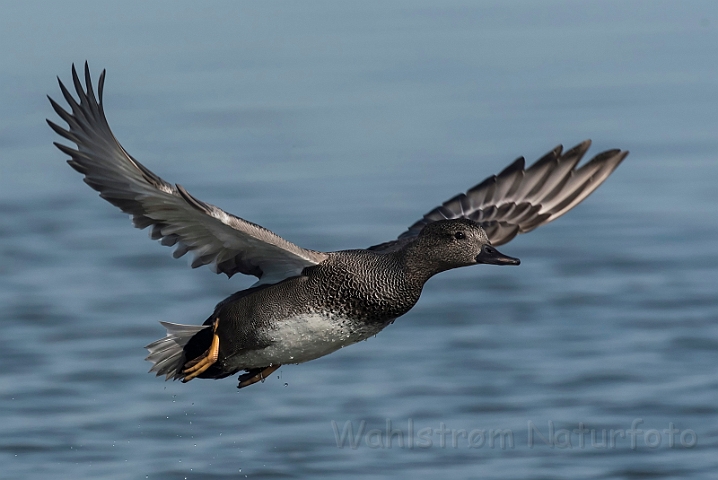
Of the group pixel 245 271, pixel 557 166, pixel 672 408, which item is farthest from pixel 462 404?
pixel 245 271

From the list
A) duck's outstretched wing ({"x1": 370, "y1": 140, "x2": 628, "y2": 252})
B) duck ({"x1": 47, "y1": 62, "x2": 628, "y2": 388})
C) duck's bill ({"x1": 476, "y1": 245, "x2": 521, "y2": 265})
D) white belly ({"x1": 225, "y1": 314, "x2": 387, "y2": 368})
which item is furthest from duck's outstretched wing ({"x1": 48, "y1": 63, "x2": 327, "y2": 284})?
duck's outstretched wing ({"x1": 370, "y1": 140, "x2": 628, "y2": 252})

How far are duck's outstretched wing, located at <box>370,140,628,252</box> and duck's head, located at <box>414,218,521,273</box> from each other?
105cm

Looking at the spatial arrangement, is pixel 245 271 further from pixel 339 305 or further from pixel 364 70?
pixel 364 70

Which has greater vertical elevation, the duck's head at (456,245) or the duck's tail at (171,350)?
the duck's head at (456,245)

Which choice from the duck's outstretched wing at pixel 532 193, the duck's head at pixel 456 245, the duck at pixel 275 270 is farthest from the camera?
the duck's outstretched wing at pixel 532 193

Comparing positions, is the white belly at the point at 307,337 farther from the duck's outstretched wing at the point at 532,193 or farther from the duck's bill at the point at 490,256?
the duck's outstretched wing at the point at 532,193

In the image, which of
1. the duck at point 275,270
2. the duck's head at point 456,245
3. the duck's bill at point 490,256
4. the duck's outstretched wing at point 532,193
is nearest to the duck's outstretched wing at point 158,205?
the duck at point 275,270

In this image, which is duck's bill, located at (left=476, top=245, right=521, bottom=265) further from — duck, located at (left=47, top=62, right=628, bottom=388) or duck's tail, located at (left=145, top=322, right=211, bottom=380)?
duck's tail, located at (left=145, top=322, right=211, bottom=380)

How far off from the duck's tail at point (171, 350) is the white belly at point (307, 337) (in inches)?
19.6

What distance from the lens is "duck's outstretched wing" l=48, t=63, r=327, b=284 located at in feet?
22.7

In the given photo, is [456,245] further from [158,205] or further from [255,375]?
[158,205]

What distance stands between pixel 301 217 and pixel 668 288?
321 centimetres

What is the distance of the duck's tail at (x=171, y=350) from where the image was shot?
7.96 meters

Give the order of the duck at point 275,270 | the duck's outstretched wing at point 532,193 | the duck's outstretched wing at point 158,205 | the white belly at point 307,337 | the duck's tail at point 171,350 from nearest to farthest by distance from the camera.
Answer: the duck's outstretched wing at point 158,205, the duck at point 275,270, the white belly at point 307,337, the duck's tail at point 171,350, the duck's outstretched wing at point 532,193
